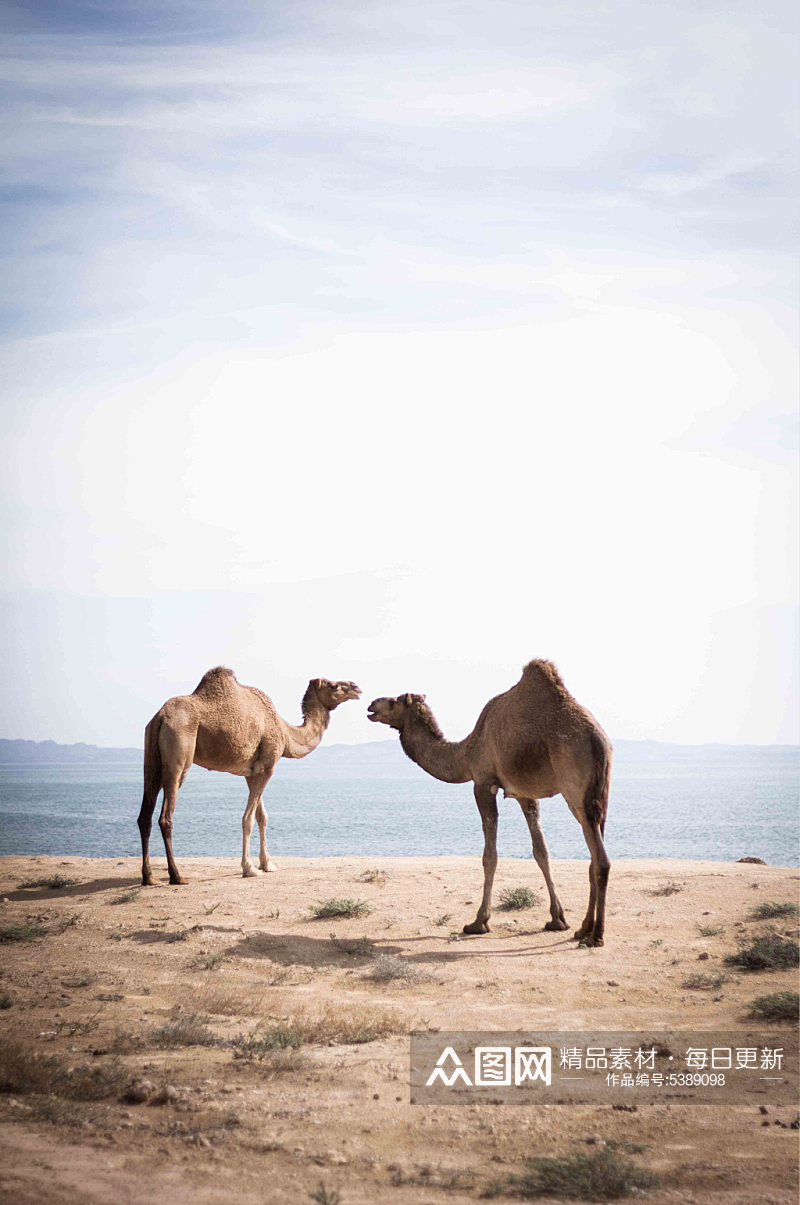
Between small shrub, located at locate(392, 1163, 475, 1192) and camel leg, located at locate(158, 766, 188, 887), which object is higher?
camel leg, located at locate(158, 766, 188, 887)

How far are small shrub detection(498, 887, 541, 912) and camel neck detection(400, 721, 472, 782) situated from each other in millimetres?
1842

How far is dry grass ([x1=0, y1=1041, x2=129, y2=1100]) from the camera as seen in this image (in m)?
6.55

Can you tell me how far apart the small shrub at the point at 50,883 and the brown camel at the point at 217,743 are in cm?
133

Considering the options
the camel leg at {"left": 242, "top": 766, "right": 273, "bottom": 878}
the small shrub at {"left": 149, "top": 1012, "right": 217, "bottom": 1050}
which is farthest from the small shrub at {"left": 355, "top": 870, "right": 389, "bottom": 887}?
the small shrub at {"left": 149, "top": 1012, "right": 217, "bottom": 1050}

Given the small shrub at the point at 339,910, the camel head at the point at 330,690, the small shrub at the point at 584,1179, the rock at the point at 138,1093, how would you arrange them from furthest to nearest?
1. the camel head at the point at 330,690
2. the small shrub at the point at 339,910
3. the rock at the point at 138,1093
4. the small shrub at the point at 584,1179

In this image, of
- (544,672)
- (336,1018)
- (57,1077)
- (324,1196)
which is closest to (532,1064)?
(336,1018)

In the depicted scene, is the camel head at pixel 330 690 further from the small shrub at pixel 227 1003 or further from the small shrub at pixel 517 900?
the small shrub at pixel 227 1003

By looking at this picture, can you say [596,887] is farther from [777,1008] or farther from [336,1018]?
[336,1018]

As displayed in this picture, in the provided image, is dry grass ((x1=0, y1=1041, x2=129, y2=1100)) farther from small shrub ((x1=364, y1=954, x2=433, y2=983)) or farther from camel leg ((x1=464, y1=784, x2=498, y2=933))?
camel leg ((x1=464, y1=784, x2=498, y2=933))

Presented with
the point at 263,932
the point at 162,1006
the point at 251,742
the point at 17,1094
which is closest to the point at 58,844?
the point at 251,742

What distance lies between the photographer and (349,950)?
10867mm

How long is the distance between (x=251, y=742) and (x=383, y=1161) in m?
10.9

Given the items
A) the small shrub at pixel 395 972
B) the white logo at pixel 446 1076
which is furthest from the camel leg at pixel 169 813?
the white logo at pixel 446 1076

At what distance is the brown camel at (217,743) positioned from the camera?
15.0 meters
